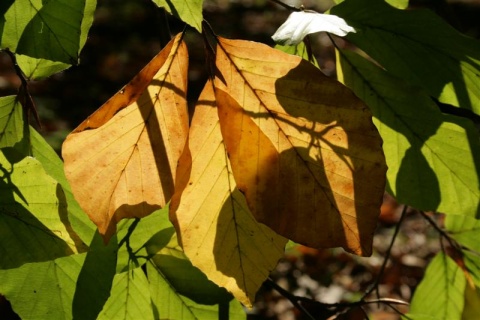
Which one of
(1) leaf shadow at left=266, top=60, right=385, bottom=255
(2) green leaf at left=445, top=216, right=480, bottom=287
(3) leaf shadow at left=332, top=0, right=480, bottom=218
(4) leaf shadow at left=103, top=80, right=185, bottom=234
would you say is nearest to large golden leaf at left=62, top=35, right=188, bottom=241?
(4) leaf shadow at left=103, top=80, right=185, bottom=234

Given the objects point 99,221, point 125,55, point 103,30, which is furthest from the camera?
point 103,30

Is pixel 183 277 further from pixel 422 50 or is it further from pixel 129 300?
pixel 422 50

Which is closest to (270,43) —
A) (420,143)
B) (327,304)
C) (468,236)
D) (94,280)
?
(468,236)

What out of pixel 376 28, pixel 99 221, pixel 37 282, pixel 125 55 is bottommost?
pixel 125 55

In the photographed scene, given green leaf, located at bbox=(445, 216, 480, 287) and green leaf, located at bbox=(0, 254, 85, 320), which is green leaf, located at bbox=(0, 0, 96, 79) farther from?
green leaf, located at bbox=(445, 216, 480, 287)

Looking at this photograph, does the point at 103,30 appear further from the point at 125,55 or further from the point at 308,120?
the point at 308,120

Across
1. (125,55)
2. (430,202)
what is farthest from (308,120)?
(125,55)

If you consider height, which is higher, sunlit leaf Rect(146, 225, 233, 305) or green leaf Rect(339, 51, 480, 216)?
green leaf Rect(339, 51, 480, 216)
